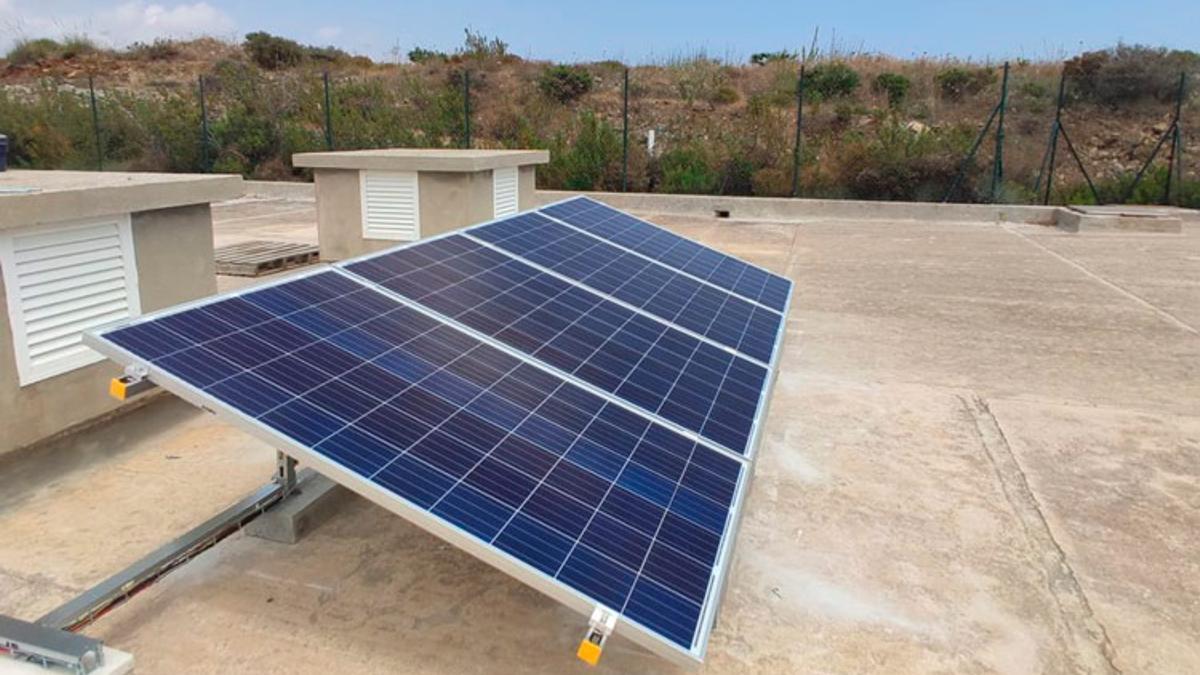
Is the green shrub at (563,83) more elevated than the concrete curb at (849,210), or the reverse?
the green shrub at (563,83)

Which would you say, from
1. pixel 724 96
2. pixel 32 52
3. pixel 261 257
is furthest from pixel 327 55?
pixel 261 257

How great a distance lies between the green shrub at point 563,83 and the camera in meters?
29.0

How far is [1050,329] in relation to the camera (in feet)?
30.2

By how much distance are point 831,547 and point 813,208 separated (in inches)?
645

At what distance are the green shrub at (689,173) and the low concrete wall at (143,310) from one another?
615 inches

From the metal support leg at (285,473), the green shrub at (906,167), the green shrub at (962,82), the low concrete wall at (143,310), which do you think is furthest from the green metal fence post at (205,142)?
the green shrub at (962,82)

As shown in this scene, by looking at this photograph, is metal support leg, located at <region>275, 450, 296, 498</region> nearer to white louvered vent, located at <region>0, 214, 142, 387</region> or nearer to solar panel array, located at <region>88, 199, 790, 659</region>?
solar panel array, located at <region>88, 199, 790, 659</region>

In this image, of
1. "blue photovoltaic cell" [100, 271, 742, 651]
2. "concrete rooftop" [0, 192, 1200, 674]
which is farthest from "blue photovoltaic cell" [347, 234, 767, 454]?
"concrete rooftop" [0, 192, 1200, 674]

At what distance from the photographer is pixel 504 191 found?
12.1 m

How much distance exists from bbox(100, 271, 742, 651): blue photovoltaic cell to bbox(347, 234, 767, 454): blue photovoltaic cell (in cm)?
22

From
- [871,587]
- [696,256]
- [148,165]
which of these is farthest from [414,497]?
[148,165]

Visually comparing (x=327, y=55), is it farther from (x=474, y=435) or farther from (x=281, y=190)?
(x=474, y=435)

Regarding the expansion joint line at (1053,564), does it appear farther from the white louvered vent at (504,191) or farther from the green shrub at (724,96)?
the green shrub at (724,96)

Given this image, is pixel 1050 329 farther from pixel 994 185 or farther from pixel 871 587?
pixel 994 185
